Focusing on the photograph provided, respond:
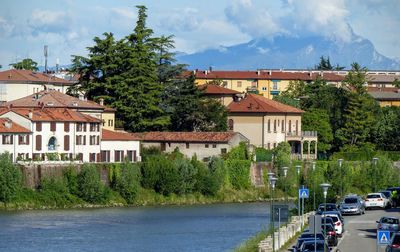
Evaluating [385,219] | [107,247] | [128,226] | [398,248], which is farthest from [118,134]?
[398,248]

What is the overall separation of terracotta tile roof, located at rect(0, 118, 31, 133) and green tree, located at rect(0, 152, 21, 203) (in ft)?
21.3

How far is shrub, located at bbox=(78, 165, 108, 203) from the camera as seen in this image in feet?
318

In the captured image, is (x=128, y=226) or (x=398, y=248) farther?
(x=128, y=226)

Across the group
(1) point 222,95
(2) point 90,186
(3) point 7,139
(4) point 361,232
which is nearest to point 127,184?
(2) point 90,186

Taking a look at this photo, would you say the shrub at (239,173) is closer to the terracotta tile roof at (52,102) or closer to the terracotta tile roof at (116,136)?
the terracotta tile roof at (116,136)

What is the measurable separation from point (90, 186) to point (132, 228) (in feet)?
60.9

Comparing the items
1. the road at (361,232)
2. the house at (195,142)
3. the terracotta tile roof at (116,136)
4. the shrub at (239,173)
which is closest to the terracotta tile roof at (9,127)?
the terracotta tile roof at (116,136)

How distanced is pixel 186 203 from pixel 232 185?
716 cm

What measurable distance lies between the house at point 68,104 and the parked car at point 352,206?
40.0m

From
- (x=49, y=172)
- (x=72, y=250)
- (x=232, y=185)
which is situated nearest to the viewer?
(x=72, y=250)

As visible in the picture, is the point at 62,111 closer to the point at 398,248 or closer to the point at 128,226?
the point at 128,226

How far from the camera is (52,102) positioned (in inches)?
4385

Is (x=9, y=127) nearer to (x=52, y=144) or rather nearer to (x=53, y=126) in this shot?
(x=53, y=126)

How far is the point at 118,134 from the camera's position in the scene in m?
113
